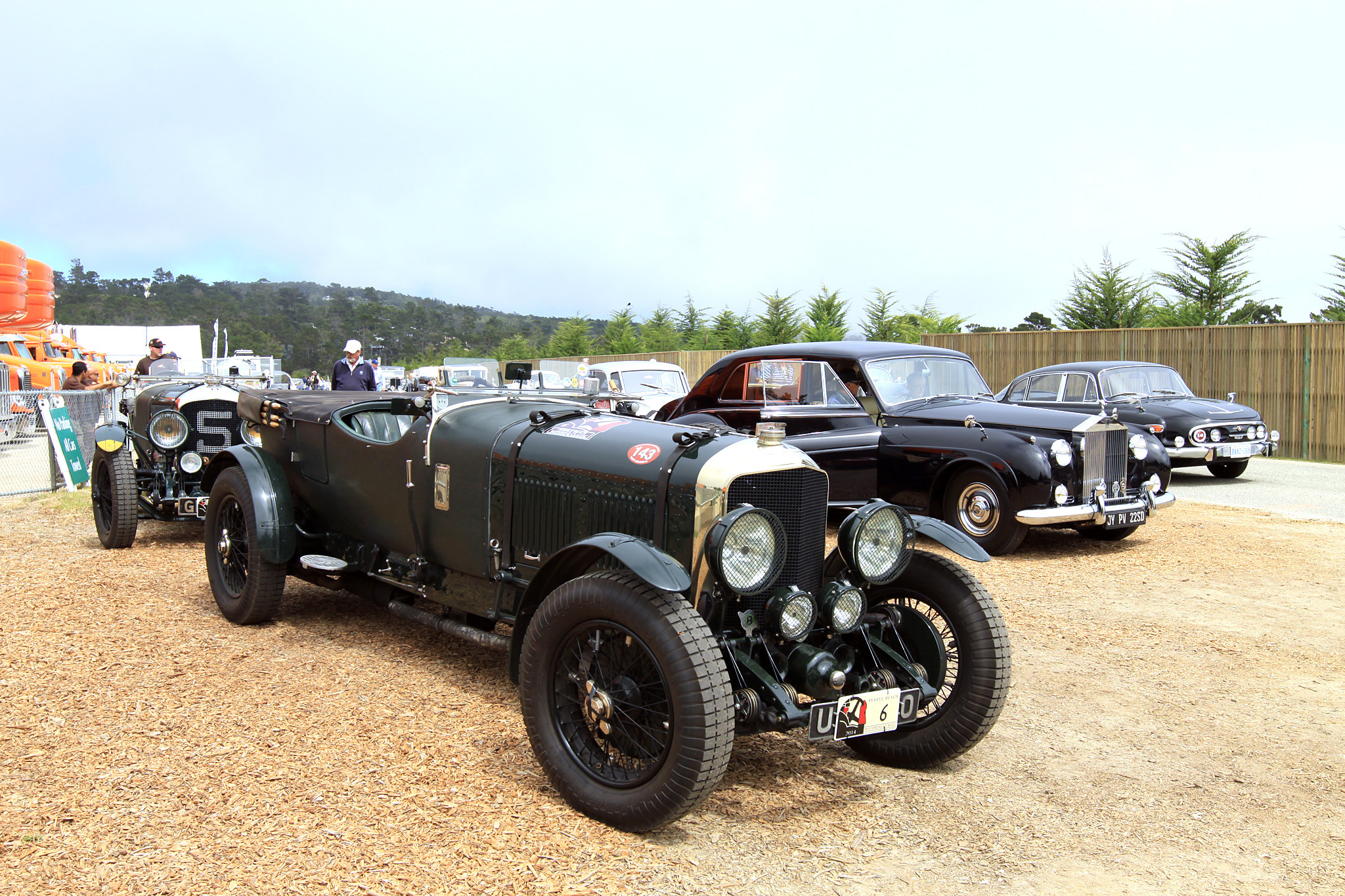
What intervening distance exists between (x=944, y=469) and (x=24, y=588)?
23.4 ft

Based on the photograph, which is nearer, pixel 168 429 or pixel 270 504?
pixel 270 504

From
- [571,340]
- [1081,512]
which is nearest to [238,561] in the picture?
[1081,512]

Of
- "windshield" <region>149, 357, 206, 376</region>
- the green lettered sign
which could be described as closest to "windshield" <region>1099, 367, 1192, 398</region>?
"windshield" <region>149, 357, 206, 376</region>

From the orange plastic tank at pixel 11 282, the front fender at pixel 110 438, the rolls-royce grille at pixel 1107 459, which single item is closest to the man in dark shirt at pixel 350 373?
the front fender at pixel 110 438

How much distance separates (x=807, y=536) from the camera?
146 inches

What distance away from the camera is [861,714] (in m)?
3.29

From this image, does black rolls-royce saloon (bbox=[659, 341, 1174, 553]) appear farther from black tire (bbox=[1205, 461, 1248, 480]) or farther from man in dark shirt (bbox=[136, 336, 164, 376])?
man in dark shirt (bbox=[136, 336, 164, 376])

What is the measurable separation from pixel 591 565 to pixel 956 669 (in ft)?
5.35

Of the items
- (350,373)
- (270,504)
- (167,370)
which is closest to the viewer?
(270,504)

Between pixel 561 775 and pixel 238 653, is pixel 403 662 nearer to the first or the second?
pixel 238 653

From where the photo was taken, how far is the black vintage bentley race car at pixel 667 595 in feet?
10.2

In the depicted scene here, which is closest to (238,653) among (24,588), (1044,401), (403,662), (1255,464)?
(403,662)

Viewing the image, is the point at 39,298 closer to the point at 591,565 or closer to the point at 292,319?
the point at 591,565

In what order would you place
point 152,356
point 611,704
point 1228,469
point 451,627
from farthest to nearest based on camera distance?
1. point 1228,469
2. point 152,356
3. point 451,627
4. point 611,704
